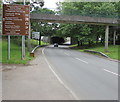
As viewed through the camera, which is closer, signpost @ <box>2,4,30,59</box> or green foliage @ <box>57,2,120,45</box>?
signpost @ <box>2,4,30,59</box>

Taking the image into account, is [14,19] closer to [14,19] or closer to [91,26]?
[14,19]

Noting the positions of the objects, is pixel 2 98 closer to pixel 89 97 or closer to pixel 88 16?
pixel 89 97

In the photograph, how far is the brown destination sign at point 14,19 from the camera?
1858cm

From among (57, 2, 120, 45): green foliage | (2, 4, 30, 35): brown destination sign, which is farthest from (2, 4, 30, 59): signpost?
(57, 2, 120, 45): green foliage

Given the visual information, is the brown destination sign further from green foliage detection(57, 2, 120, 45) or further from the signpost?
green foliage detection(57, 2, 120, 45)

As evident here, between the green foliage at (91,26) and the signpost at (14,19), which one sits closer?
the signpost at (14,19)

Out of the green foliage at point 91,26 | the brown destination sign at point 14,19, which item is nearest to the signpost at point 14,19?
the brown destination sign at point 14,19

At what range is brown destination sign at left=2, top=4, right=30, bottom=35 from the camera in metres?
18.6

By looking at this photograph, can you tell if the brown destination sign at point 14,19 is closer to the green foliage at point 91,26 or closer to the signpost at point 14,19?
the signpost at point 14,19

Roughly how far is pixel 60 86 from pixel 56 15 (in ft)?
76.6

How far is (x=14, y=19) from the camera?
1888cm

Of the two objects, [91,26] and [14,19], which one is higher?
[91,26]

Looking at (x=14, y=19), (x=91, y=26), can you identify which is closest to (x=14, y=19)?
(x=14, y=19)

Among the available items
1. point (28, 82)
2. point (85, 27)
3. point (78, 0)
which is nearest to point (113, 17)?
point (85, 27)
